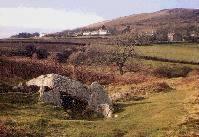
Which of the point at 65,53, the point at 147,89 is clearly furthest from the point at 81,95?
the point at 65,53

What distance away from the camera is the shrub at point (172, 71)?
325 feet

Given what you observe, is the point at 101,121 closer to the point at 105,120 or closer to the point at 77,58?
the point at 105,120

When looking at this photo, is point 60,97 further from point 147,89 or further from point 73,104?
point 147,89

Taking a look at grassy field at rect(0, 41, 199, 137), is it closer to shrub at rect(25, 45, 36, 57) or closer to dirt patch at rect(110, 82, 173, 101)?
dirt patch at rect(110, 82, 173, 101)

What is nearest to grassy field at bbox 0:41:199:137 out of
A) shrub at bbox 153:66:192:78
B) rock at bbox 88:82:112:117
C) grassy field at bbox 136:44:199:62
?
rock at bbox 88:82:112:117

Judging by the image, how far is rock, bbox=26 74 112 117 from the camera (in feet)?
127

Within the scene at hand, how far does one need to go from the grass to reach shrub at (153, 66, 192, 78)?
5840 cm

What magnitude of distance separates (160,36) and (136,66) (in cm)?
6036

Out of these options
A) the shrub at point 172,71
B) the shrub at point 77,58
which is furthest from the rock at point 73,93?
the shrub at point 77,58

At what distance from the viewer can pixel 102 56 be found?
112 m

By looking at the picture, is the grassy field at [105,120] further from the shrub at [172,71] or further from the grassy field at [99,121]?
the shrub at [172,71]

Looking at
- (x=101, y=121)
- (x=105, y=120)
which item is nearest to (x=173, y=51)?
(x=105, y=120)

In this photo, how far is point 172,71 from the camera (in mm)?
103188

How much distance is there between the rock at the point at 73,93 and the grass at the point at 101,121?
1228 millimetres
